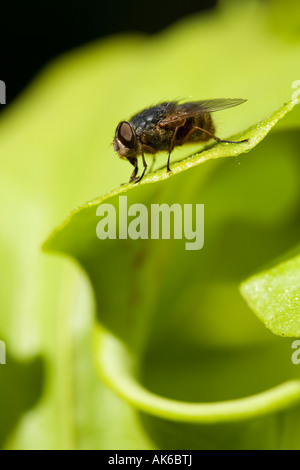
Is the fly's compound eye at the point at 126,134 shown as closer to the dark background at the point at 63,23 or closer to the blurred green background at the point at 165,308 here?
the blurred green background at the point at 165,308

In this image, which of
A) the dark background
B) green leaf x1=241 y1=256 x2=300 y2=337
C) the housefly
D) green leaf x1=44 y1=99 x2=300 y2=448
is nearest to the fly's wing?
the housefly

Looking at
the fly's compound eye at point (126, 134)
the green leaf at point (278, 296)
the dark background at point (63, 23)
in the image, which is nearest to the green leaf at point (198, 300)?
the green leaf at point (278, 296)

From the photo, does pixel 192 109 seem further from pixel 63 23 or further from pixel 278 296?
pixel 63 23

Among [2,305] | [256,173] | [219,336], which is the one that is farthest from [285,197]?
[2,305]

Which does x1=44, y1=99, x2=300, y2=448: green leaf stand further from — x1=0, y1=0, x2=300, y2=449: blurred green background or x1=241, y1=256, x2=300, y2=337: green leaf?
x1=241, y1=256, x2=300, y2=337: green leaf

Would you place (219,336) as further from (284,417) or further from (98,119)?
(98,119)
